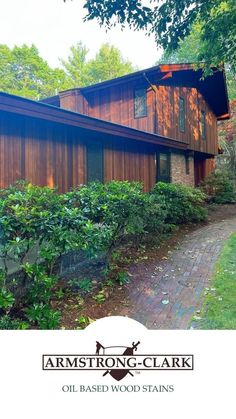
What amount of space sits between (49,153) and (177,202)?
351 cm

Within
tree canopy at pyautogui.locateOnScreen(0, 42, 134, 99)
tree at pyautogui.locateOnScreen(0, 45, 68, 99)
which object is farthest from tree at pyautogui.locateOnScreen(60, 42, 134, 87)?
tree at pyautogui.locateOnScreen(0, 45, 68, 99)

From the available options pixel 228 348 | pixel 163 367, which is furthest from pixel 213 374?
pixel 163 367

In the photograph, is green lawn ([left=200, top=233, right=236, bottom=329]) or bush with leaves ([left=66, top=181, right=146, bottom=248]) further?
bush with leaves ([left=66, top=181, right=146, bottom=248])

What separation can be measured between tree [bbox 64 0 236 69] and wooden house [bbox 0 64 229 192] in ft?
6.02

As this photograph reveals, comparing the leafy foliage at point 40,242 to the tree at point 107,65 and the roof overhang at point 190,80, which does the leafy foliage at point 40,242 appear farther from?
the tree at point 107,65

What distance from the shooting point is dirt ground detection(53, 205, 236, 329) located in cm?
Answer: 279

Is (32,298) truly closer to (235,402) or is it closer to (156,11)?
(235,402)

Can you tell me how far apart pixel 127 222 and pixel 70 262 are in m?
0.96

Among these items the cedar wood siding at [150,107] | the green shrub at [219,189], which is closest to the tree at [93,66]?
the cedar wood siding at [150,107]

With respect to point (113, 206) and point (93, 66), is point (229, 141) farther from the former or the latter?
point (113, 206)

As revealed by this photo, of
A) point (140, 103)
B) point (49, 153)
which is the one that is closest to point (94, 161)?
point (49, 153)

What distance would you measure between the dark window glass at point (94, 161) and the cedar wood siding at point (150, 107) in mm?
3875

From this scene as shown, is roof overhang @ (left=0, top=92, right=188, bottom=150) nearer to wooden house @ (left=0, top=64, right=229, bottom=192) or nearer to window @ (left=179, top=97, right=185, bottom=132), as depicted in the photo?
wooden house @ (left=0, top=64, right=229, bottom=192)

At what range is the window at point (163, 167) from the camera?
8.47 metres
